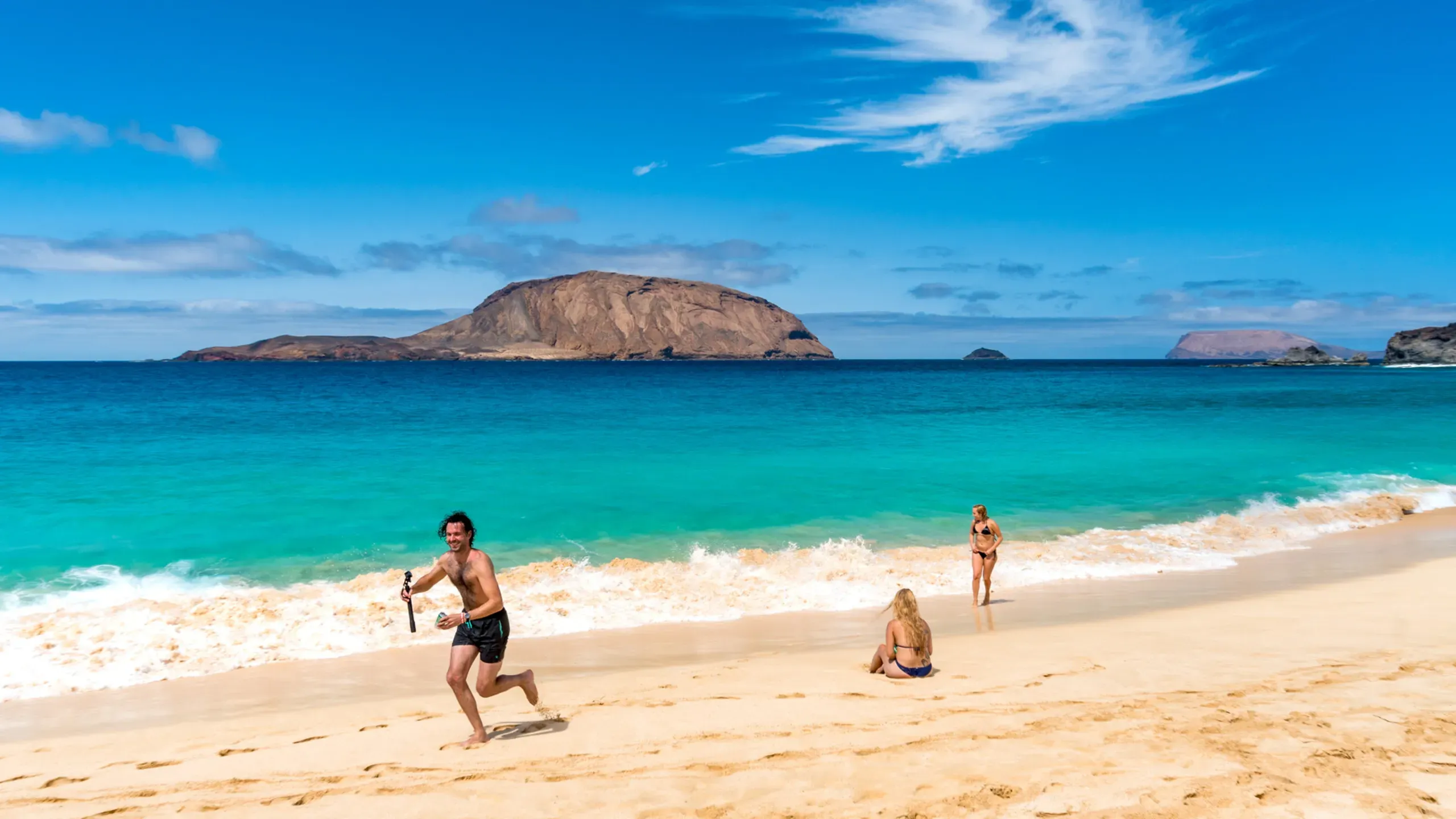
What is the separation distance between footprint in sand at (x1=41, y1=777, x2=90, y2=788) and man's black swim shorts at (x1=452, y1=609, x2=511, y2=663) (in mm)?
2683

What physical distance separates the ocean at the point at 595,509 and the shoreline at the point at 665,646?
0.42 metres

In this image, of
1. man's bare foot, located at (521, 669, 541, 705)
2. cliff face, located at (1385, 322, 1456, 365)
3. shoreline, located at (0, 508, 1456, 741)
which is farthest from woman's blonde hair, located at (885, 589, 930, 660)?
cliff face, located at (1385, 322, 1456, 365)

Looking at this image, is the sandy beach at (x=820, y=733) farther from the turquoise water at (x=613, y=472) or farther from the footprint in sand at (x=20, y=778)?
the turquoise water at (x=613, y=472)

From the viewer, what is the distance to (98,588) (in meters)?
11.8

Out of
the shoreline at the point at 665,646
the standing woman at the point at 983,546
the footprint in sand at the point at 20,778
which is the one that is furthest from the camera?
the standing woman at the point at 983,546

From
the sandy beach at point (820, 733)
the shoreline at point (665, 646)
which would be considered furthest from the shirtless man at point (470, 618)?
the shoreline at point (665, 646)

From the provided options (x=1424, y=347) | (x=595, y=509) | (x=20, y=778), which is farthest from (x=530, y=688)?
(x=1424, y=347)

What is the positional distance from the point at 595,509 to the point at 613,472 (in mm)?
5013

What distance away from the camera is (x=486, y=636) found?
20.2ft

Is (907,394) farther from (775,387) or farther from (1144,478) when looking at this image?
(1144,478)

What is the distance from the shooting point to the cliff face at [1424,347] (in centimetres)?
12138

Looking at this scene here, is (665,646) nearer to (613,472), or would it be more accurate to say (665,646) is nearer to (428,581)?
(428,581)

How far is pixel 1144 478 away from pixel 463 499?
1819 centimetres

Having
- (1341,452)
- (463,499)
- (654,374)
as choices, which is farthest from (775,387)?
(463,499)
